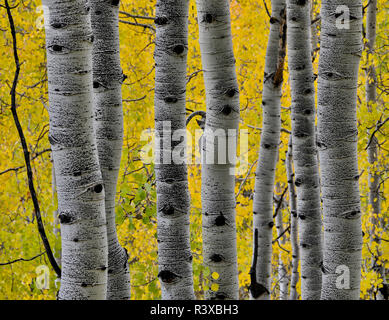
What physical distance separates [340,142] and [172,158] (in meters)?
0.98

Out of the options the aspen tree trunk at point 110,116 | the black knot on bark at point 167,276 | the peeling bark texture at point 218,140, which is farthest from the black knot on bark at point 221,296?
the aspen tree trunk at point 110,116

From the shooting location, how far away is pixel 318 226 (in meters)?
4.04

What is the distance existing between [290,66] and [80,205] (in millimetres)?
2437

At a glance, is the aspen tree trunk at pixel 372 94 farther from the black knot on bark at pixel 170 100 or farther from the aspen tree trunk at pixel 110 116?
the aspen tree trunk at pixel 110 116

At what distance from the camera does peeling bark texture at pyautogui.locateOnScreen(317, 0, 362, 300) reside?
265 centimetres

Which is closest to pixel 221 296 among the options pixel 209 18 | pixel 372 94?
pixel 209 18

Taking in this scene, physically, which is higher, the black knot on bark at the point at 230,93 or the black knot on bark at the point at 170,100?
the black knot on bark at the point at 230,93

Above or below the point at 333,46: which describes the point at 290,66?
above

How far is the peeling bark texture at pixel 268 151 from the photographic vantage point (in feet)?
13.3

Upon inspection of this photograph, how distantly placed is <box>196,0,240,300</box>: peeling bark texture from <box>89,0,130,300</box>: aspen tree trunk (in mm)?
547

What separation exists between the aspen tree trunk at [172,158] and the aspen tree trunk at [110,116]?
243 millimetres

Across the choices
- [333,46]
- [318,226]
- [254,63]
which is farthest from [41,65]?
[333,46]

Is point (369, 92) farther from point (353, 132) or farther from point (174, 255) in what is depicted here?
point (174, 255)

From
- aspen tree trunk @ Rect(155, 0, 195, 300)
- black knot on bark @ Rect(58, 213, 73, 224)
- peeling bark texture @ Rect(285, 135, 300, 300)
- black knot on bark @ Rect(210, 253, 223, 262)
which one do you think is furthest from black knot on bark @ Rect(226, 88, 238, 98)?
peeling bark texture @ Rect(285, 135, 300, 300)
